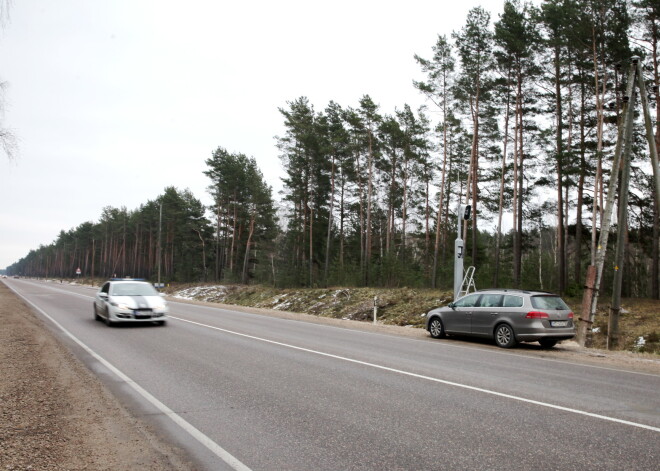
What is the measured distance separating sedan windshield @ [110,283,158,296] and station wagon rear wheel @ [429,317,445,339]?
944 centimetres

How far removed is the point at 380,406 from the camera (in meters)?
6.15

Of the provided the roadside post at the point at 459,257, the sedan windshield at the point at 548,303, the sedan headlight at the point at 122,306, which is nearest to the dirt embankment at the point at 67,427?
the sedan headlight at the point at 122,306

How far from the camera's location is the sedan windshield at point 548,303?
42.4ft

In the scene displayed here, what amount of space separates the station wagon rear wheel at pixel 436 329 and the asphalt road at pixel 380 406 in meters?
3.46

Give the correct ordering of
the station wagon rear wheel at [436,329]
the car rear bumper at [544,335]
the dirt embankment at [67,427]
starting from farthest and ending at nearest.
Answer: the station wagon rear wheel at [436,329], the car rear bumper at [544,335], the dirt embankment at [67,427]

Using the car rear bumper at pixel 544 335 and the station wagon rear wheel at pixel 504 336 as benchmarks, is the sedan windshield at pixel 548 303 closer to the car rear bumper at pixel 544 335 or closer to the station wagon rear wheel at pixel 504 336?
the car rear bumper at pixel 544 335

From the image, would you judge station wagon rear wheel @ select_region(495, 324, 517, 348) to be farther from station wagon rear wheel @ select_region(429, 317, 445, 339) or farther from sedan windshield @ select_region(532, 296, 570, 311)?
station wagon rear wheel @ select_region(429, 317, 445, 339)

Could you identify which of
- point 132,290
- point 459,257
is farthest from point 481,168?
point 132,290

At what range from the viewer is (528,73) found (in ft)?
88.5

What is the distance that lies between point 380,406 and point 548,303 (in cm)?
877

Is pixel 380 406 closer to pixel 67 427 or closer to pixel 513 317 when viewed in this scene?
pixel 67 427

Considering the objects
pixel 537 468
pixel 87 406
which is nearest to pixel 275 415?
pixel 87 406

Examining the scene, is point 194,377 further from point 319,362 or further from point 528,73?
point 528,73

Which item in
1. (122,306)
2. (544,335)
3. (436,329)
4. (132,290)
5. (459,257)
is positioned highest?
(459,257)
